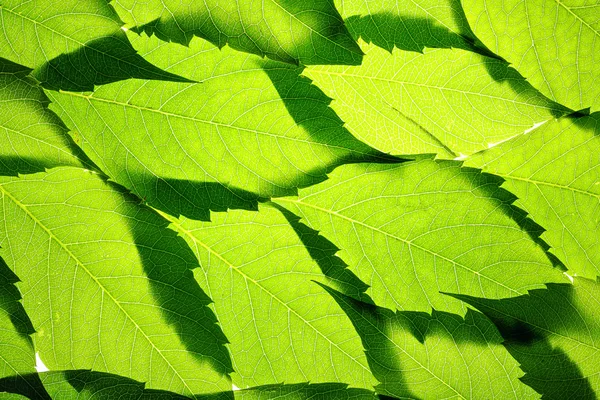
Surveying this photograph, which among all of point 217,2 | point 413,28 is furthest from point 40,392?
point 413,28

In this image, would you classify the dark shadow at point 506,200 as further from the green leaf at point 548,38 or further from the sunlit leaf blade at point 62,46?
the sunlit leaf blade at point 62,46

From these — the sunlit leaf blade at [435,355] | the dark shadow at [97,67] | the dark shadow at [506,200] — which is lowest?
the sunlit leaf blade at [435,355]

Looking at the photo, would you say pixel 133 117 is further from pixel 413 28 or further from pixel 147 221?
pixel 413 28

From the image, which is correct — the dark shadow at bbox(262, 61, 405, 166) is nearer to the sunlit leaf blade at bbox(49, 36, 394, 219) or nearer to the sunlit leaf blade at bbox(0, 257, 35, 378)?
the sunlit leaf blade at bbox(49, 36, 394, 219)

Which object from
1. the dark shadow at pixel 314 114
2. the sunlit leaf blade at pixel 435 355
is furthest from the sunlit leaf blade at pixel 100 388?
the dark shadow at pixel 314 114

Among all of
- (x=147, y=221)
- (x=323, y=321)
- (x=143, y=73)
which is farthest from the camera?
(x=323, y=321)

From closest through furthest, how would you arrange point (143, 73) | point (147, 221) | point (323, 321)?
point (143, 73) < point (147, 221) < point (323, 321)
